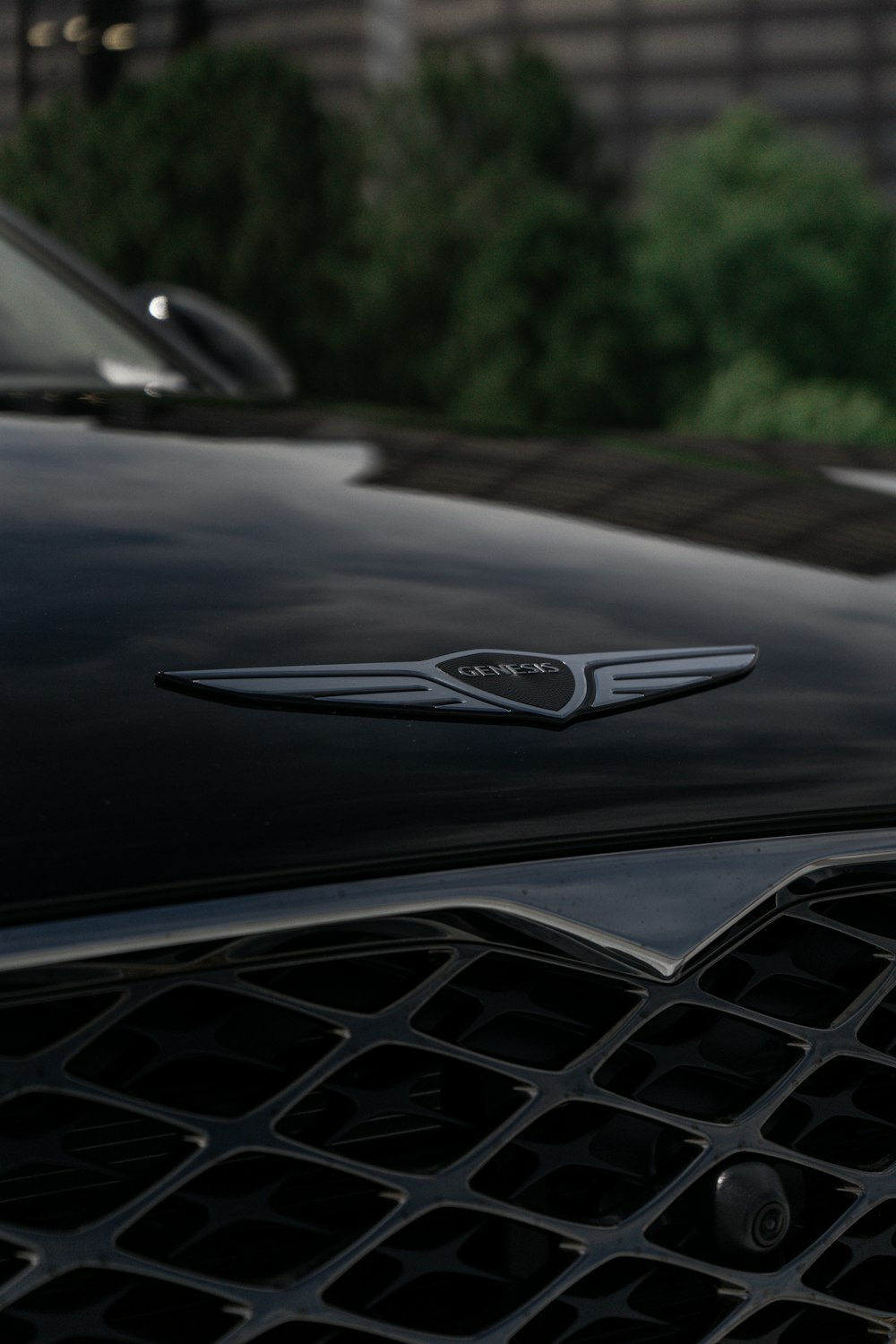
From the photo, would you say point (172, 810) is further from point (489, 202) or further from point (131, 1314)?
point (489, 202)

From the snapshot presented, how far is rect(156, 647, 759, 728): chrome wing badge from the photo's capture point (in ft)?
3.54

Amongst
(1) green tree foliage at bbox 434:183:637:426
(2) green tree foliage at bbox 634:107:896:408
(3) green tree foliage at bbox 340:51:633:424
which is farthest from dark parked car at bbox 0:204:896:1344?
(3) green tree foliage at bbox 340:51:633:424

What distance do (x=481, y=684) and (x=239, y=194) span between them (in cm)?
4320

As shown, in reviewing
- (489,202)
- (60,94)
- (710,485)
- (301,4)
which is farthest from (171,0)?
(710,485)

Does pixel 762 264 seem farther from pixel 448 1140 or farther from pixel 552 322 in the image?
pixel 448 1140

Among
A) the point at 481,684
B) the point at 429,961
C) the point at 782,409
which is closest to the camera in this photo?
the point at 429,961

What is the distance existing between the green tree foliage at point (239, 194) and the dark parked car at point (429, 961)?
37.6 metres

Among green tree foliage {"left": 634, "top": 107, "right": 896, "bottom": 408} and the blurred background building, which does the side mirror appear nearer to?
green tree foliage {"left": 634, "top": 107, "right": 896, "bottom": 408}

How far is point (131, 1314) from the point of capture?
904 mm

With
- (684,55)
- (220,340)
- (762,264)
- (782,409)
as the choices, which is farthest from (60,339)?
(684,55)

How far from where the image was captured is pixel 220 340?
9.22 ft

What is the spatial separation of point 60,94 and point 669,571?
584 centimetres

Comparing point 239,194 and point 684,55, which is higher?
point 684,55

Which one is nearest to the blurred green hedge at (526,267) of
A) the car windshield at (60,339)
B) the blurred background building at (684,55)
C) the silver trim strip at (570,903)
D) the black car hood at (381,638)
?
the blurred background building at (684,55)
